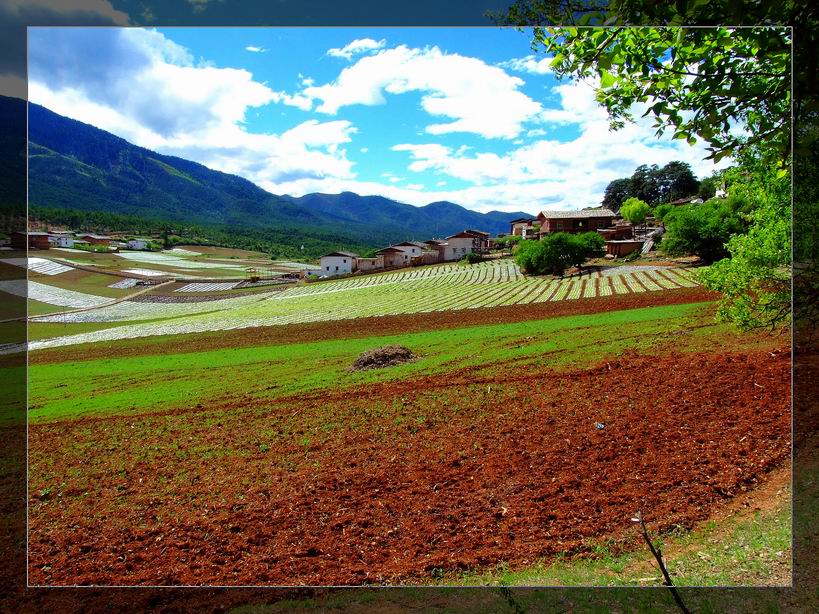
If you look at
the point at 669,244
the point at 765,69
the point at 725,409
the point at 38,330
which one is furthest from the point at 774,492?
the point at 38,330

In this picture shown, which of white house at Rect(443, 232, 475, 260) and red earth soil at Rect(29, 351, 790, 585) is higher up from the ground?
white house at Rect(443, 232, 475, 260)

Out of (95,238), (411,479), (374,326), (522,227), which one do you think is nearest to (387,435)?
(411,479)

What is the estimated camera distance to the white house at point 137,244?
274 inches

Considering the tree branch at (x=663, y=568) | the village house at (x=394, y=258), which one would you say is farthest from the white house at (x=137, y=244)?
the tree branch at (x=663, y=568)

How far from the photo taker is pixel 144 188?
7359mm

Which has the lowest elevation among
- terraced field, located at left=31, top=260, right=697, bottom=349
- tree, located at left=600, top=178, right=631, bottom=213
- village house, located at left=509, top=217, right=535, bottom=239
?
terraced field, located at left=31, top=260, right=697, bottom=349

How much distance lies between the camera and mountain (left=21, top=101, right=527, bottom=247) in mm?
5352

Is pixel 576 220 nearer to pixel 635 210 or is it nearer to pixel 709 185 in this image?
pixel 635 210

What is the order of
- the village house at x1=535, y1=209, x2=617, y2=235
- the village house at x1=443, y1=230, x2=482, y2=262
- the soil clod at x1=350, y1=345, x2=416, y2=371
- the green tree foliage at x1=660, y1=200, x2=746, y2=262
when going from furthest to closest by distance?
→ the village house at x1=443, y1=230, x2=482, y2=262 → the soil clod at x1=350, y1=345, x2=416, y2=371 → the village house at x1=535, y1=209, x2=617, y2=235 → the green tree foliage at x1=660, y1=200, x2=746, y2=262

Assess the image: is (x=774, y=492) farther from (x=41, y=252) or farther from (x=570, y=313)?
(x=41, y=252)

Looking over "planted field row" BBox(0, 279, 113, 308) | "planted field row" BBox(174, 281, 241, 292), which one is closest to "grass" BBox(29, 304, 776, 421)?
"planted field row" BBox(0, 279, 113, 308)

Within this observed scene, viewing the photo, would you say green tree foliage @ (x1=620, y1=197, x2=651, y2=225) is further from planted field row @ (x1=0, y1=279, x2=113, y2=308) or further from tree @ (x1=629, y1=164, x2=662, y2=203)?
planted field row @ (x1=0, y1=279, x2=113, y2=308)

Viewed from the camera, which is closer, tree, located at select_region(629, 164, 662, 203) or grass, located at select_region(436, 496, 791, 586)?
grass, located at select_region(436, 496, 791, 586)

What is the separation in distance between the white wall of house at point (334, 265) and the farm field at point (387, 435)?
0.23 metres
